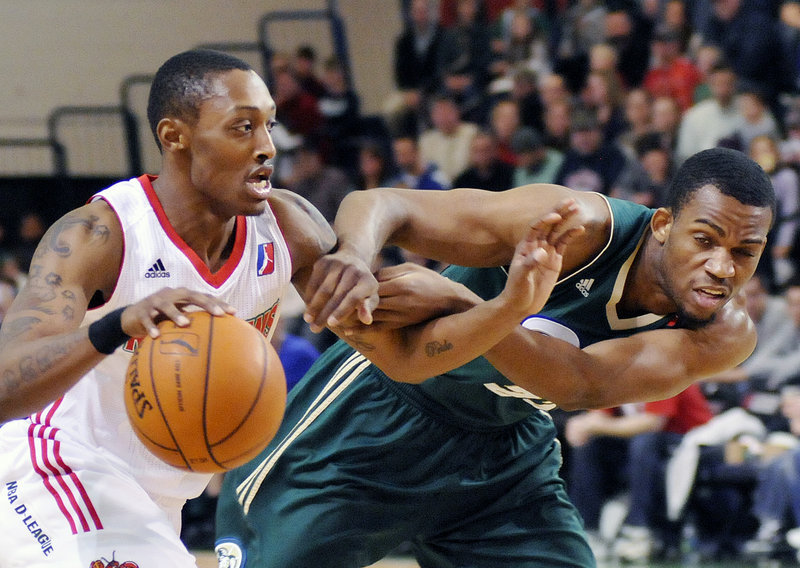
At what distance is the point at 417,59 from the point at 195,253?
8.72 meters

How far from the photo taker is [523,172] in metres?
8.92

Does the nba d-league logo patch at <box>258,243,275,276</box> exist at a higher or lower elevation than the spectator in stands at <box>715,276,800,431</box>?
higher

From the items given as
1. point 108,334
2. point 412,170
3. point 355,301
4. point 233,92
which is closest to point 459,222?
point 355,301

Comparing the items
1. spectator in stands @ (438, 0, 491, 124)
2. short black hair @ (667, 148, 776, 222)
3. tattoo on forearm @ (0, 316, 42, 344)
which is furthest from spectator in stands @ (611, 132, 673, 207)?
tattoo on forearm @ (0, 316, 42, 344)

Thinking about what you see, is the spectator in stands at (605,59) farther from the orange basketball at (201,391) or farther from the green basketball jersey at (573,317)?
the orange basketball at (201,391)

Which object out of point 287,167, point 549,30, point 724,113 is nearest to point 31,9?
point 287,167

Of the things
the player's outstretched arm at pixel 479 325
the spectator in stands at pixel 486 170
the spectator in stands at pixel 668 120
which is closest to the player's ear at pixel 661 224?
the player's outstretched arm at pixel 479 325

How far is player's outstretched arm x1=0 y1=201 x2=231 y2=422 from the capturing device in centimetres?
265

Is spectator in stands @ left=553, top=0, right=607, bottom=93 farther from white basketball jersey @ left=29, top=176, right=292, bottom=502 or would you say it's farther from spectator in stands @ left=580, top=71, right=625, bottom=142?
white basketball jersey @ left=29, top=176, right=292, bottom=502

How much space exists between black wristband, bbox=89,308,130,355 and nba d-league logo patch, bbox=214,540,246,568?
147 cm

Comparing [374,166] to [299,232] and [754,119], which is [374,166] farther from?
[299,232]

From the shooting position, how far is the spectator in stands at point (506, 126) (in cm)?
942

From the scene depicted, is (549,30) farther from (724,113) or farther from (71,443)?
(71,443)

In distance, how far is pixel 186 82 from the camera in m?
3.22
